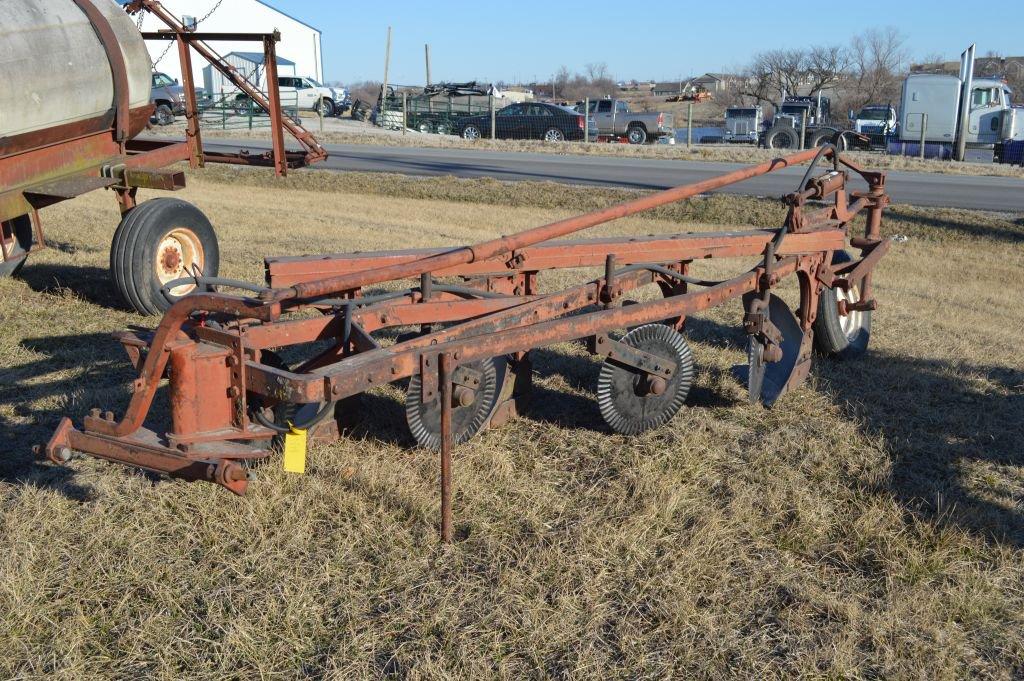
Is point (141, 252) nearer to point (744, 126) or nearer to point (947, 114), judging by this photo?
point (947, 114)

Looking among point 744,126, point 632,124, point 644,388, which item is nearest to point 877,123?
point 744,126

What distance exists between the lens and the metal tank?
243 inches

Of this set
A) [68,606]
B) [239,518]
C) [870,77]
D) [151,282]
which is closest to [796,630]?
[239,518]

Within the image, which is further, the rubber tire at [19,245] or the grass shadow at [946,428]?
the rubber tire at [19,245]

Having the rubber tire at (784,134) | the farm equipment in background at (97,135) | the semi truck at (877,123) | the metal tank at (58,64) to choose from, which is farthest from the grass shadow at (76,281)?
the semi truck at (877,123)

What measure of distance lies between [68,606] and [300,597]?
30.8 inches

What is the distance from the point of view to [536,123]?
2958cm

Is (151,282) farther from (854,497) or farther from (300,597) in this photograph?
(854,497)

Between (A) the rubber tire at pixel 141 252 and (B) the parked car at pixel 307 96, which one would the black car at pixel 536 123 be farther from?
(A) the rubber tire at pixel 141 252

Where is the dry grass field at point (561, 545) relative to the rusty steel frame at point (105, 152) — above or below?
below

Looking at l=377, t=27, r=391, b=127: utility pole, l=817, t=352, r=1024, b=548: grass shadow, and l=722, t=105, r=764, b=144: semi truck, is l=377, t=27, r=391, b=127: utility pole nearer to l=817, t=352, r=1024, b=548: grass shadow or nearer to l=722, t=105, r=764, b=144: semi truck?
l=722, t=105, r=764, b=144: semi truck

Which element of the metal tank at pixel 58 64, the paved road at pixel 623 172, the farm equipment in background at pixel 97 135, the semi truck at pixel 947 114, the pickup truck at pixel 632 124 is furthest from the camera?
the pickup truck at pixel 632 124

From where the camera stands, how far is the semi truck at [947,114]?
26.2 m

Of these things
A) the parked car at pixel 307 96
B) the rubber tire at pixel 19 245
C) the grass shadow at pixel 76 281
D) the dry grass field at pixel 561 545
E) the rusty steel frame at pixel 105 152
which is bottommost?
the dry grass field at pixel 561 545
